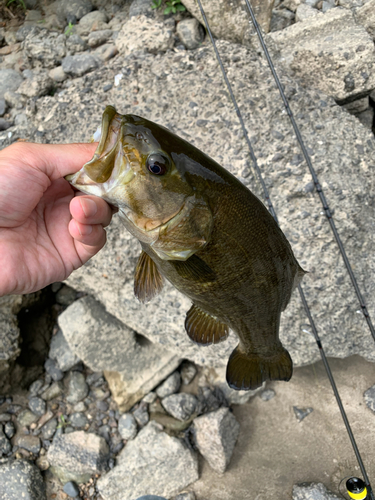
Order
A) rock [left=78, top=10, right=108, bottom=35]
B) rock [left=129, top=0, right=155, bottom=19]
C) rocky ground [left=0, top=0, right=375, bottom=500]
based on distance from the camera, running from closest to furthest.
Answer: rocky ground [left=0, top=0, right=375, bottom=500], rock [left=129, top=0, right=155, bottom=19], rock [left=78, top=10, right=108, bottom=35]

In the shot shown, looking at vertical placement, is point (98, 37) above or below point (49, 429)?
above

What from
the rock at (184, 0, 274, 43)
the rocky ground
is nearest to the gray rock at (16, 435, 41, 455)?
the rocky ground

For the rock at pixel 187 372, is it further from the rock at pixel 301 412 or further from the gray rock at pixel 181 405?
the rock at pixel 301 412

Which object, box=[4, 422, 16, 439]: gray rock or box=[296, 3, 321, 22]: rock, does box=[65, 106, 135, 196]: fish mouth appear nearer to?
box=[4, 422, 16, 439]: gray rock

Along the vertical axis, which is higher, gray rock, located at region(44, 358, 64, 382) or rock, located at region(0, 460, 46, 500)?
gray rock, located at region(44, 358, 64, 382)

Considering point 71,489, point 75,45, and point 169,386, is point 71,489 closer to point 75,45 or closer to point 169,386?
point 169,386

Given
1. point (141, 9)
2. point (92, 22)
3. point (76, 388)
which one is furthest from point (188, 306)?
point (92, 22)
